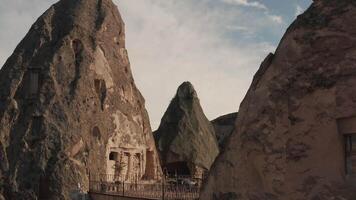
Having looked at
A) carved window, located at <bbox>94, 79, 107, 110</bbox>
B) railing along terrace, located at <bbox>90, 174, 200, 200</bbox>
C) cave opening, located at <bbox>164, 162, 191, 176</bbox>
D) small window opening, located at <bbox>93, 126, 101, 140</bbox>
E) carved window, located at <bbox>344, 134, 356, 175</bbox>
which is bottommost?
railing along terrace, located at <bbox>90, 174, 200, 200</bbox>

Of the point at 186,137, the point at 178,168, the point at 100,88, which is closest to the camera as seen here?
the point at 100,88

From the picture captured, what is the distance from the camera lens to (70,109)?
20.5m

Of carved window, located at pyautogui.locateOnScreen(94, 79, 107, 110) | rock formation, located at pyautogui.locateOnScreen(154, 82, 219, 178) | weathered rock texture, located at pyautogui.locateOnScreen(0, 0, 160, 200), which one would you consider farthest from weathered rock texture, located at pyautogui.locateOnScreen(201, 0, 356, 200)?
rock formation, located at pyautogui.locateOnScreen(154, 82, 219, 178)

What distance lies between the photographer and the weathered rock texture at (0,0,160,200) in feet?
62.5

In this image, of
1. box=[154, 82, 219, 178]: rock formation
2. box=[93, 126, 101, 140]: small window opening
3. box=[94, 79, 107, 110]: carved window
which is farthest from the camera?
box=[154, 82, 219, 178]: rock formation

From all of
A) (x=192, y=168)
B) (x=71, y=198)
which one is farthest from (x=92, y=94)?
(x=192, y=168)

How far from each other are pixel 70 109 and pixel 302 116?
592 inches

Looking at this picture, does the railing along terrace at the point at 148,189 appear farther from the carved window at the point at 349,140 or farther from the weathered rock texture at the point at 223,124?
the weathered rock texture at the point at 223,124

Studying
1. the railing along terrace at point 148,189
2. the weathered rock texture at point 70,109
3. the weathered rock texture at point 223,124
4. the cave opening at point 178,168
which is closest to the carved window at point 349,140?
the railing along terrace at point 148,189

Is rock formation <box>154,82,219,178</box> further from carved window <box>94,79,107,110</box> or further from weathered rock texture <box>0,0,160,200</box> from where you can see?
carved window <box>94,79,107,110</box>

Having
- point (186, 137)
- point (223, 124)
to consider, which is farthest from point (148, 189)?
point (223, 124)

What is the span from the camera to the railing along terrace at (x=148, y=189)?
41.9 ft

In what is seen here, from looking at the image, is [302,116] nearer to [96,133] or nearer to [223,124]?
[96,133]

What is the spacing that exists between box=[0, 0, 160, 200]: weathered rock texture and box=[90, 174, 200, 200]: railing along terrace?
2.00 ft
